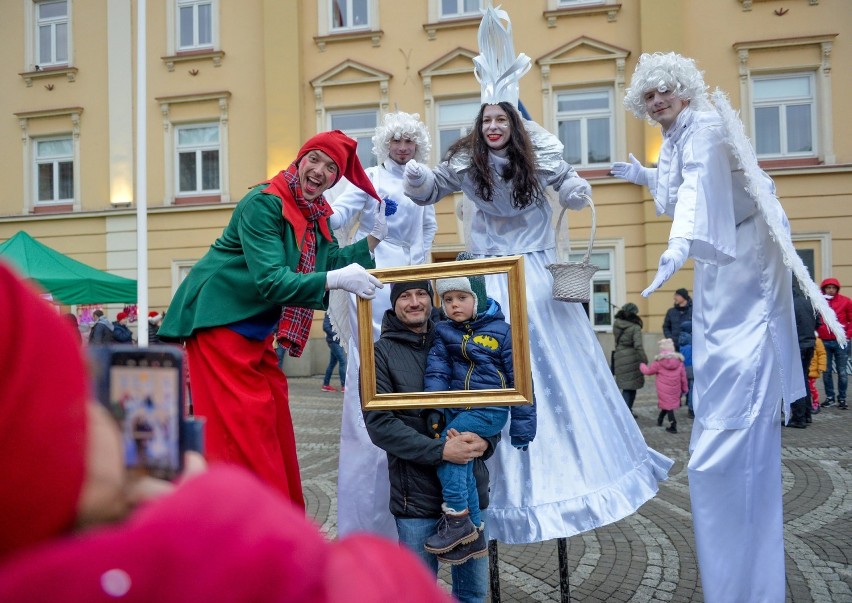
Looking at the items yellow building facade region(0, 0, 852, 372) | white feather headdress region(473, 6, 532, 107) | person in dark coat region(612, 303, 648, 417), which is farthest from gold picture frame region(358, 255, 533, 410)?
yellow building facade region(0, 0, 852, 372)

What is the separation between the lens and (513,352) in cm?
252

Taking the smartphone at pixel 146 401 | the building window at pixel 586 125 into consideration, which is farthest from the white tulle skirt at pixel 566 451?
the building window at pixel 586 125

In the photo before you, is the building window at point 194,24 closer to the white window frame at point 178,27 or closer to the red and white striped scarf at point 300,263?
the white window frame at point 178,27

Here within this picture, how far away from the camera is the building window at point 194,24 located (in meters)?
17.0

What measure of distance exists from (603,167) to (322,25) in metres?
7.21

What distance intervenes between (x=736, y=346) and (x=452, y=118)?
13.8 m

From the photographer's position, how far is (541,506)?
2938 mm

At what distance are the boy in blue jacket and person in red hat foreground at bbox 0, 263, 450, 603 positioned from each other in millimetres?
1880

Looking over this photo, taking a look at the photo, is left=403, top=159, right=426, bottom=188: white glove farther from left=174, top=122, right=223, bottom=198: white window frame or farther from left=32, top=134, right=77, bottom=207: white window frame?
left=32, top=134, right=77, bottom=207: white window frame

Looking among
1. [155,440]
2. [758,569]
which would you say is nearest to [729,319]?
[758,569]

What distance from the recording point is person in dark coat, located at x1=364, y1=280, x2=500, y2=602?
8.34 feet

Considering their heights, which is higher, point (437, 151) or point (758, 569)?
point (437, 151)

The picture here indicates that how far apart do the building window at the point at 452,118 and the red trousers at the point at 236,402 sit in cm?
1368

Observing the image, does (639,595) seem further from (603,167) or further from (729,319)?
(603,167)
